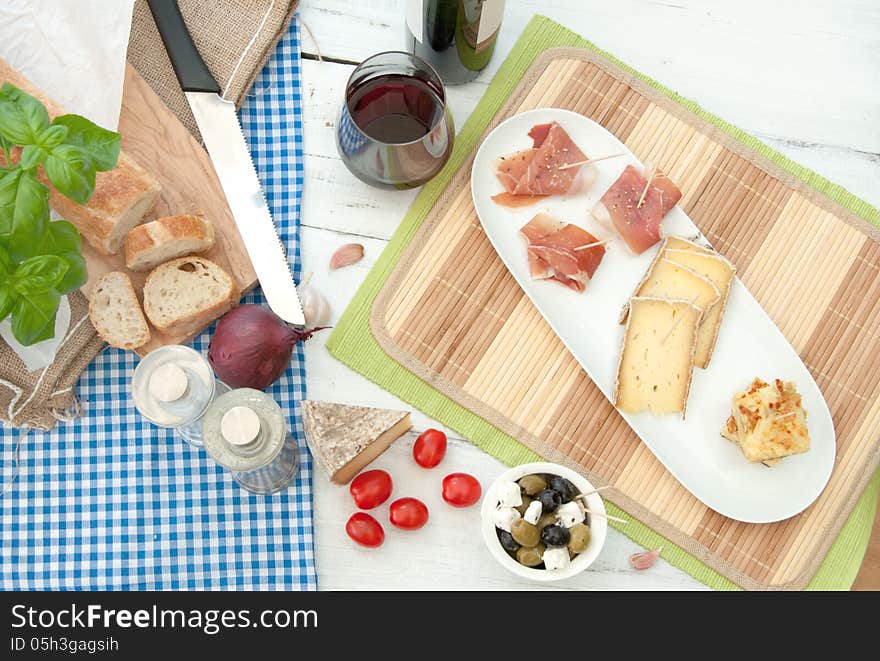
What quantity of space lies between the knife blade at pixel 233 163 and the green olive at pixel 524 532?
487mm

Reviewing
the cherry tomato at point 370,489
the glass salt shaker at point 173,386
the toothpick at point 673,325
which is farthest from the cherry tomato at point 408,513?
the toothpick at point 673,325

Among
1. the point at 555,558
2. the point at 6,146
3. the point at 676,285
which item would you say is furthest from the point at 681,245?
the point at 6,146

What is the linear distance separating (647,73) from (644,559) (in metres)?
0.89

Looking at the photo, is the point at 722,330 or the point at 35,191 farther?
the point at 722,330

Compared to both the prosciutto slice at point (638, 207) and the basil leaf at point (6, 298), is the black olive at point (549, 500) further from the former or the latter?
the basil leaf at point (6, 298)

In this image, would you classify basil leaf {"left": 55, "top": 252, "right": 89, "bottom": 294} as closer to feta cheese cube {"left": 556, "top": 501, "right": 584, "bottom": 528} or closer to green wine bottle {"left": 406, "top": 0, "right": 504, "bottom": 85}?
green wine bottle {"left": 406, "top": 0, "right": 504, "bottom": 85}

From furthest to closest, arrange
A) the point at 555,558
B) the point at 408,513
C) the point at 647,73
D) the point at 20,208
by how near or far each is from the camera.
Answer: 1. the point at 647,73
2. the point at 408,513
3. the point at 555,558
4. the point at 20,208

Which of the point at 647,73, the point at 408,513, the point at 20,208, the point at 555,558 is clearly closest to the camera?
the point at 20,208

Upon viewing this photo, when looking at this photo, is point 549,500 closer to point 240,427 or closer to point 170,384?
point 240,427

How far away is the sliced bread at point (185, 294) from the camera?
4.62 ft

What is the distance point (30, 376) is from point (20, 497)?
0.69 ft

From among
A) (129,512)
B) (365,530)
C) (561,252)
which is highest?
(561,252)

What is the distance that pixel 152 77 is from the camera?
4.97 ft

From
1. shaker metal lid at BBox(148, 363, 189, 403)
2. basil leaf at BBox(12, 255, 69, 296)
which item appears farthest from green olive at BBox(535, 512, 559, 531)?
basil leaf at BBox(12, 255, 69, 296)
